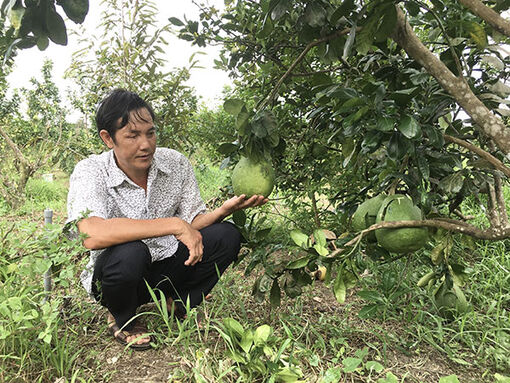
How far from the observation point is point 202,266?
2.03 meters

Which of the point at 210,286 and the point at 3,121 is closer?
the point at 210,286

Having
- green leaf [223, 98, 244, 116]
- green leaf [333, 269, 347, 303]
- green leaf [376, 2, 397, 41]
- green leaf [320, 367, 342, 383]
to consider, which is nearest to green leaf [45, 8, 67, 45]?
green leaf [223, 98, 244, 116]

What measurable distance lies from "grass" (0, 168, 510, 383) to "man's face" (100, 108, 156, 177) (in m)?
0.49

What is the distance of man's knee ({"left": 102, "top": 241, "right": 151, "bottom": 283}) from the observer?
1717 millimetres

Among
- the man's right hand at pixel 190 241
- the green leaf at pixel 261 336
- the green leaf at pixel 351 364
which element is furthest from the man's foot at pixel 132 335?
the green leaf at pixel 351 364

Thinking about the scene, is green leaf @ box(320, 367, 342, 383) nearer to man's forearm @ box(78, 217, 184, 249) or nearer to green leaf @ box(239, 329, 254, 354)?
green leaf @ box(239, 329, 254, 354)

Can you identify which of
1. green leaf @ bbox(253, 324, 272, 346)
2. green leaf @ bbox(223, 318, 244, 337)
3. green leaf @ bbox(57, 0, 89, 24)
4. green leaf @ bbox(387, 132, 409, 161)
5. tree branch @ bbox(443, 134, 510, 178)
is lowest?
green leaf @ bbox(253, 324, 272, 346)

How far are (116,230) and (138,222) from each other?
97 millimetres

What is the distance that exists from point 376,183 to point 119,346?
135 cm

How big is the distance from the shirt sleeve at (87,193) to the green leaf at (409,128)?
1303 mm

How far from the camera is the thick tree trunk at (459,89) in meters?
1.08

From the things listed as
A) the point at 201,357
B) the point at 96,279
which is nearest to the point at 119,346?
the point at 96,279

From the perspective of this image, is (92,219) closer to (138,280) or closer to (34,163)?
(138,280)

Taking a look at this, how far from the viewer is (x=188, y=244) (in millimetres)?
1786
